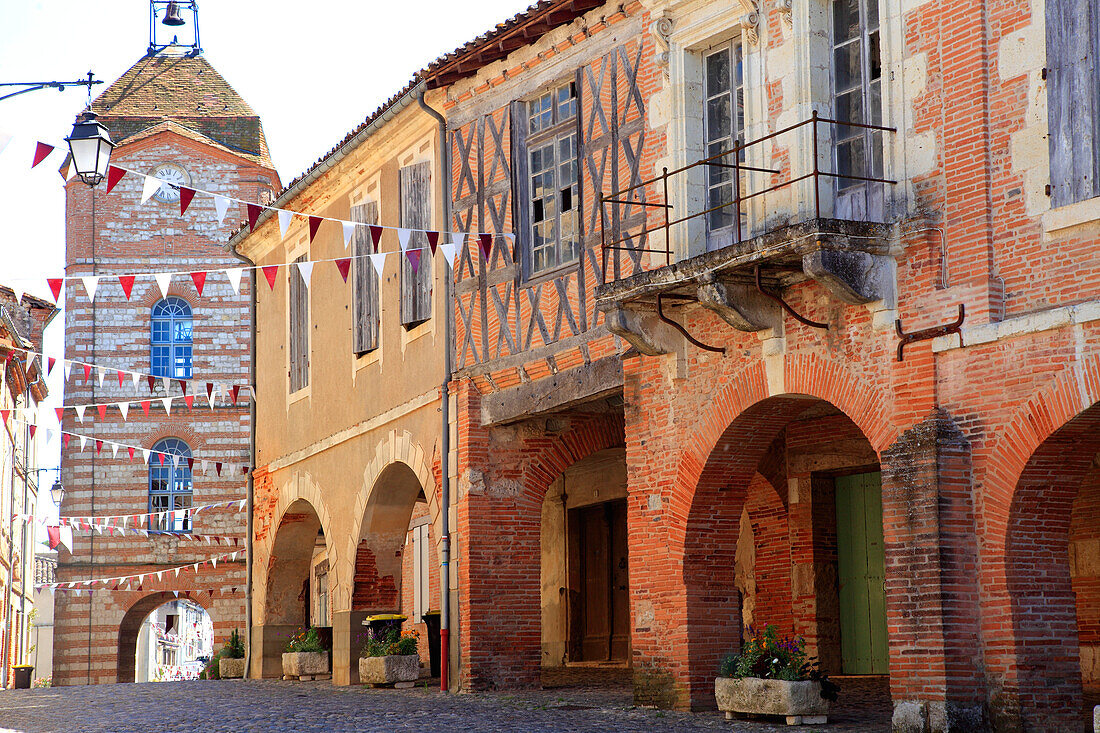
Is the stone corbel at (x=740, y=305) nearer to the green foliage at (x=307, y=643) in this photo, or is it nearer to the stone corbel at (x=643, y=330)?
the stone corbel at (x=643, y=330)

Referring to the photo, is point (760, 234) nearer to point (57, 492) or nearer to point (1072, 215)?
point (1072, 215)

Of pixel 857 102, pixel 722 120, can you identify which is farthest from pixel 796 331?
pixel 722 120

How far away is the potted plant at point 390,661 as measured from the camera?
1537 cm

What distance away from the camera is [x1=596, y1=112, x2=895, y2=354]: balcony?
9453 millimetres

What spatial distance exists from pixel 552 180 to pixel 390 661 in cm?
559

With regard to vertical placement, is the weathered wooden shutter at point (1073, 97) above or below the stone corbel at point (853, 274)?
above

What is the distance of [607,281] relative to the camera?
482 inches

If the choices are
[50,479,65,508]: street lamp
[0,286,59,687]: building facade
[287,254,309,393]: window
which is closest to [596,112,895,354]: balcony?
[287,254,309,393]: window

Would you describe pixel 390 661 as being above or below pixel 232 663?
above

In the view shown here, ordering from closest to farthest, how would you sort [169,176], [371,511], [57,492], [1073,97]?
[1073,97] → [371,511] → [57,492] → [169,176]

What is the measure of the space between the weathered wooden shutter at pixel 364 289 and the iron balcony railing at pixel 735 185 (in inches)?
204

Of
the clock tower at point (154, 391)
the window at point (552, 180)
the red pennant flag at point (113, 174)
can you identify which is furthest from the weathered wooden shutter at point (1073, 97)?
the clock tower at point (154, 391)

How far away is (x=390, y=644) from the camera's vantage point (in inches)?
615

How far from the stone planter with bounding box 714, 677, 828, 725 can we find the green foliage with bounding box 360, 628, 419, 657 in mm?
6074
